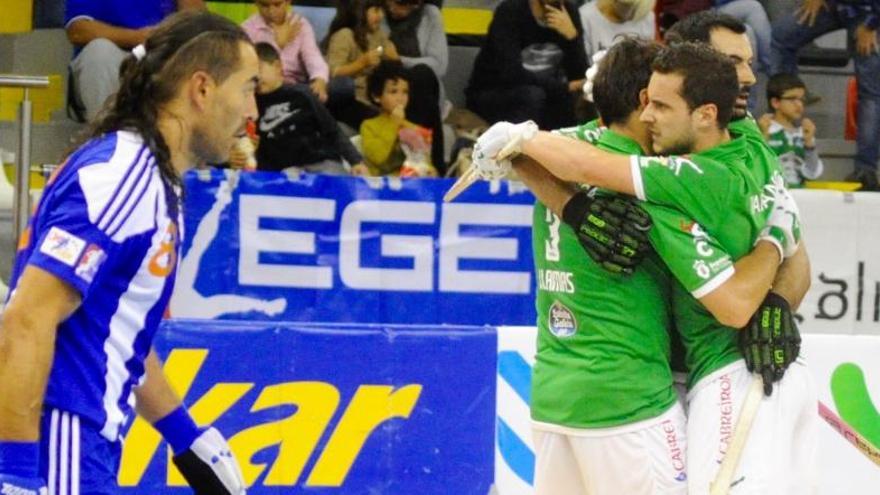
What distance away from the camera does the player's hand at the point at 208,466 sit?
4.20 meters

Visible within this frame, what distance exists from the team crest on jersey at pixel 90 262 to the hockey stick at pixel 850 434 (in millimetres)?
4317

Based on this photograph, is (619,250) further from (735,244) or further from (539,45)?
(539,45)

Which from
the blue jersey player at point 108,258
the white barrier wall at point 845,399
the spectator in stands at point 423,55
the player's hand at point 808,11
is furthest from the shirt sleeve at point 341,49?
the blue jersey player at point 108,258

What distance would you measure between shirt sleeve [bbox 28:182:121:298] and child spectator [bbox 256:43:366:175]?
19.6 ft

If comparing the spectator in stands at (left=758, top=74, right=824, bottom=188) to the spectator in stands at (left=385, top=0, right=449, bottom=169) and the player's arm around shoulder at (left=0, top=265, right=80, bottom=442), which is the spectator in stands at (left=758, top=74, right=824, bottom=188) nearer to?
the spectator in stands at (left=385, top=0, right=449, bottom=169)

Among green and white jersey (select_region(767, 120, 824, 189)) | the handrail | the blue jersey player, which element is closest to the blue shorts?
the blue jersey player

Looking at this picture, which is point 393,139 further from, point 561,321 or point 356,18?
point 561,321

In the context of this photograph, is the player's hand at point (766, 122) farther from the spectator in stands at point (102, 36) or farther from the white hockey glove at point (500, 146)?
the white hockey glove at point (500, 146)

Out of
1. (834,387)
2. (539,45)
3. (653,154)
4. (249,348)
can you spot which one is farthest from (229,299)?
(653,154)

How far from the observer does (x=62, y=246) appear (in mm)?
3471

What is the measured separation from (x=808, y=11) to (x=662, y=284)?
7212 millimetres

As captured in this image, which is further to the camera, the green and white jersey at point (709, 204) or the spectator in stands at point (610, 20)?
the spectator in stands at point (610, 20)

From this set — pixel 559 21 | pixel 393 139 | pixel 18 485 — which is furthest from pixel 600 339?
pixel 559 21

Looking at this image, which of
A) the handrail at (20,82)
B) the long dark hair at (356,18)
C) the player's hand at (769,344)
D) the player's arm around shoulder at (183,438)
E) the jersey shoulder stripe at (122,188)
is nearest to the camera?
the jersey shoulder stripe at (122,188)
